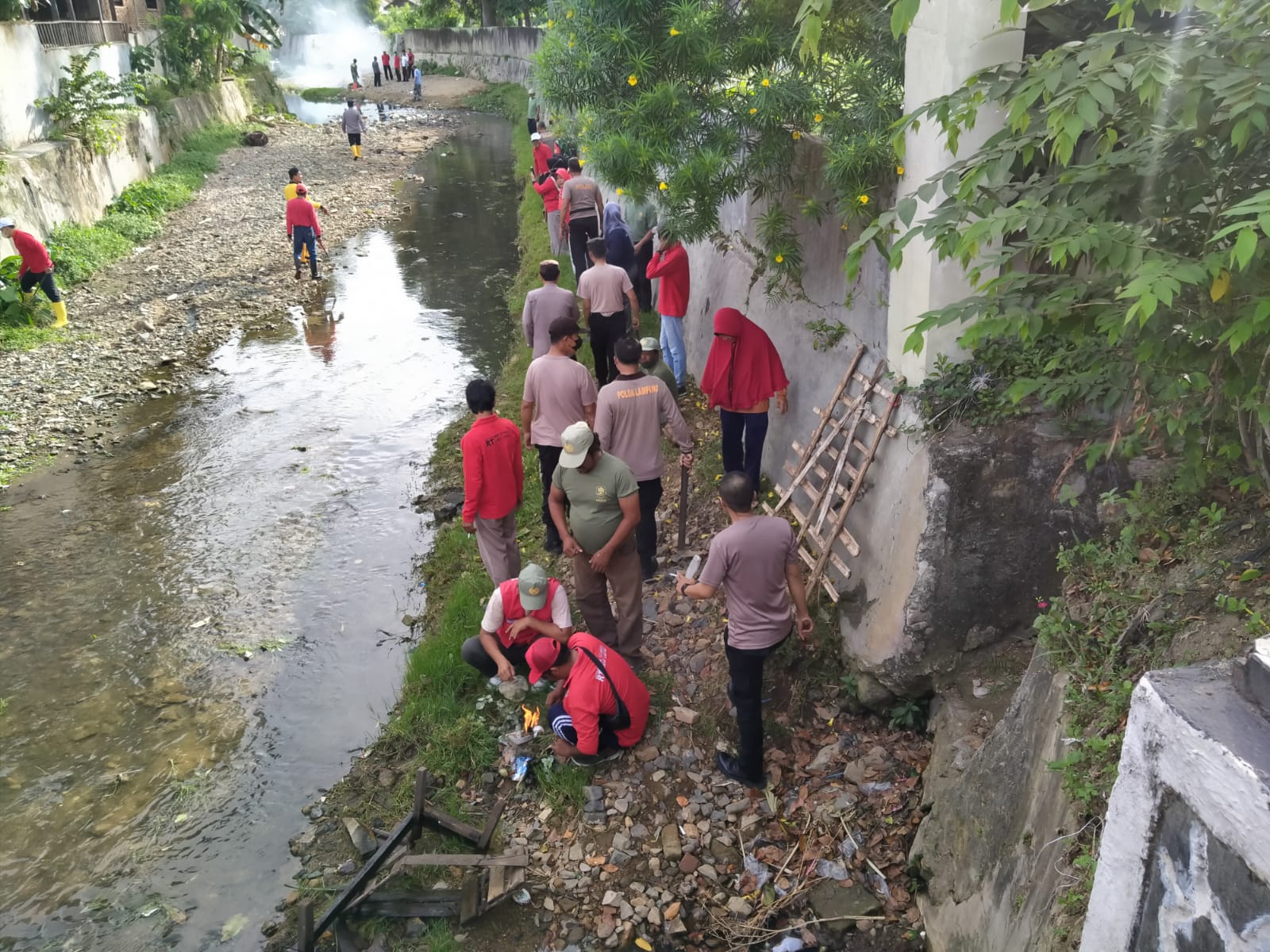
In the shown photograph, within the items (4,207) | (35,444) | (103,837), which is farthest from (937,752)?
(4,207)

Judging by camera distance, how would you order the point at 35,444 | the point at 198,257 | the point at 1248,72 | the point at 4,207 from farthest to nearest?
the point at 198,257, the point at 4,207, the point at 35,444, the point at 1248,72

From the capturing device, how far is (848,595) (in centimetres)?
563

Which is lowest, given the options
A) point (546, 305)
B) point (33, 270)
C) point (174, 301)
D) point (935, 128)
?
point (174, 301)

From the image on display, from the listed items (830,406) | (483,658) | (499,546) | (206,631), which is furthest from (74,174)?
(830,406)

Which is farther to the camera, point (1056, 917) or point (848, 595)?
point (848, 595)

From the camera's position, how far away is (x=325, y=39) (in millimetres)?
63656

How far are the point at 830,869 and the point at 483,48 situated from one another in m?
49.1

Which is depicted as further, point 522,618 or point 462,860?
point 522,618

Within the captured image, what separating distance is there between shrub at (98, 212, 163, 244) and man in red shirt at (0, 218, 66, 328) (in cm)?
440

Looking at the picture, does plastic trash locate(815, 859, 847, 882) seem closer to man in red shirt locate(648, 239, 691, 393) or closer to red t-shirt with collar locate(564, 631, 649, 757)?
red t-shirt with collar locate(564, 631, 649, 757)

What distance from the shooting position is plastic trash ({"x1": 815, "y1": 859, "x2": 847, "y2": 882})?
4.47 m

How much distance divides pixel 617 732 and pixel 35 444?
8.26 meters

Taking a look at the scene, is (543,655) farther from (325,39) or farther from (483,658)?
(325,39)

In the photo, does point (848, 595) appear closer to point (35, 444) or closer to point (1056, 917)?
point (1056, 917)
